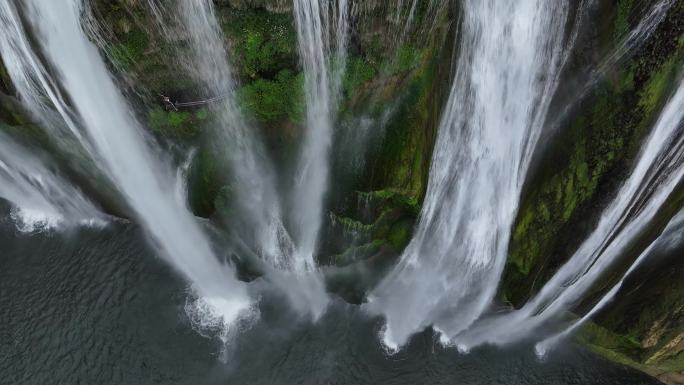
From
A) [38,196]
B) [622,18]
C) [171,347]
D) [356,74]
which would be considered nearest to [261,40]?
[356,74]

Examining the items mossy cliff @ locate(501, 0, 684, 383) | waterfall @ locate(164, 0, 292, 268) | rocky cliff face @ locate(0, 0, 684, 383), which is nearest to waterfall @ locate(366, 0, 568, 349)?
rocky cliff face @ locate(0, 0, 684, 383)

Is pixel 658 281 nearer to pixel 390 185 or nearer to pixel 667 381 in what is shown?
pixel 667 381

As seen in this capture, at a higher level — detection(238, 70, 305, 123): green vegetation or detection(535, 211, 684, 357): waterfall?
detection(238, 70, 305, 123): green vegetation

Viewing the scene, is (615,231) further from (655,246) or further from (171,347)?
(171,347)

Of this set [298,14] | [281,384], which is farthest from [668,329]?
[298,14]

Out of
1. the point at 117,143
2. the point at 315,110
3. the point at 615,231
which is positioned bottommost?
the point at 615,231

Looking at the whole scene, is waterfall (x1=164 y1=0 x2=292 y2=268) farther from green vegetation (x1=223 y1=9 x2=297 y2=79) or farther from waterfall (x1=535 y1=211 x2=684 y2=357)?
waterfall (x1=535 y1=211 x2=684 y2=357)
